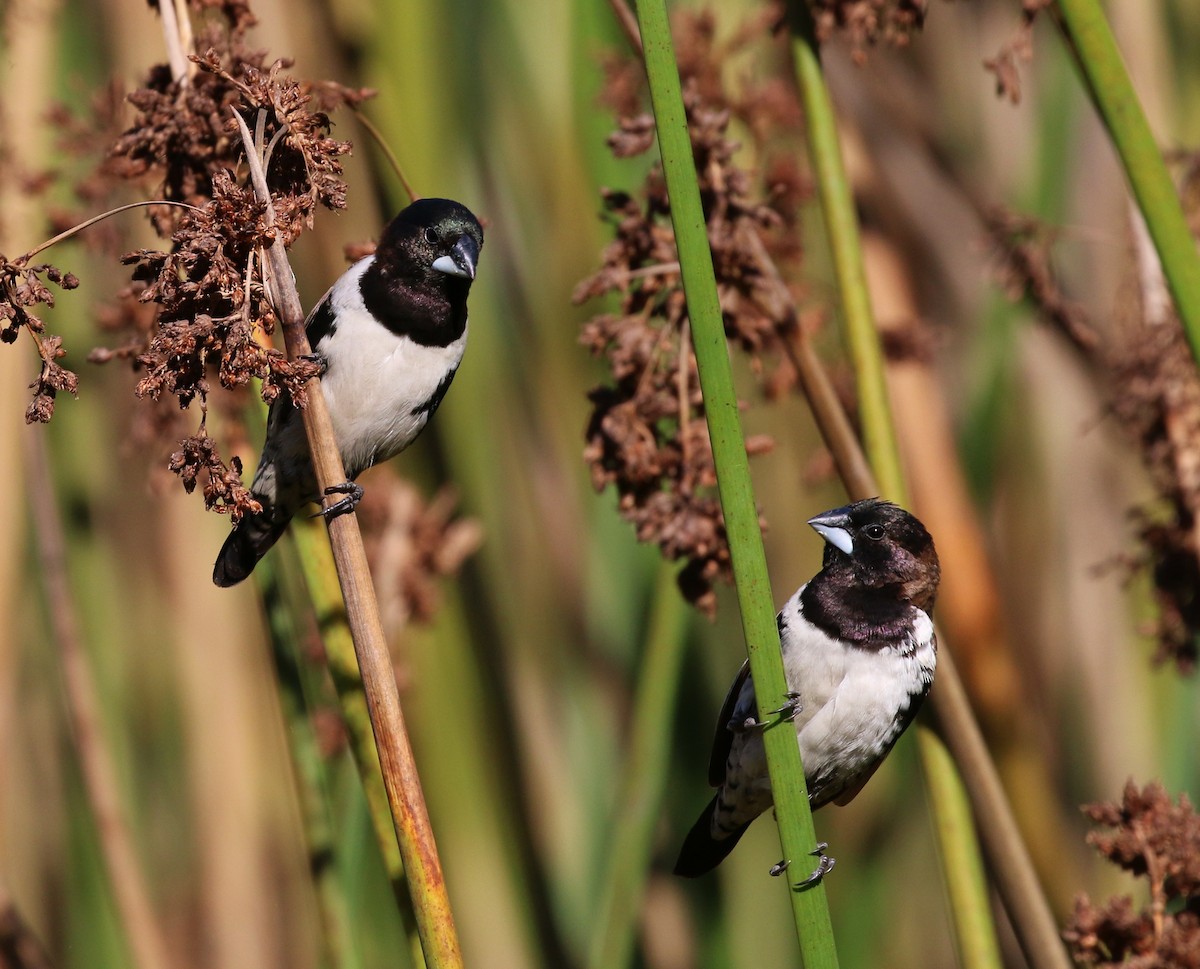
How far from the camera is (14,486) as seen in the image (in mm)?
2658

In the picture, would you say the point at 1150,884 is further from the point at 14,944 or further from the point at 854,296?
the point at 14,944

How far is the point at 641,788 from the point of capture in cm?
244

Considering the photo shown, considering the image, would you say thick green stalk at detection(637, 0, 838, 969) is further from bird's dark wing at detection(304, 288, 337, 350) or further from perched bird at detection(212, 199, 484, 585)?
bird's dark wing at detection(304, 288, 337, 350)

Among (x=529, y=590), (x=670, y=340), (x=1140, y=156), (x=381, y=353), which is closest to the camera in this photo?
(x=1140, y=156)

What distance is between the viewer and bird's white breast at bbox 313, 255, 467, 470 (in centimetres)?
244

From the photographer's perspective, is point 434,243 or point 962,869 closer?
point 962,869

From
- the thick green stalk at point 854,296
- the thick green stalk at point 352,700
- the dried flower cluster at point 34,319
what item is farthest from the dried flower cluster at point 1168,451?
the dried flower cluster at point 34,319

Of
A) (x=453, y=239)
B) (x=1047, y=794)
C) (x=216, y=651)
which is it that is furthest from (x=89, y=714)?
(x=1047, y=794)

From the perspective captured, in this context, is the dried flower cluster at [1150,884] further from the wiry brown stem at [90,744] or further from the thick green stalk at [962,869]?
the wiry brown stem at [90,744]

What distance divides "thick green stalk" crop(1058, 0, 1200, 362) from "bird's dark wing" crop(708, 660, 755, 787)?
1001 millimetres

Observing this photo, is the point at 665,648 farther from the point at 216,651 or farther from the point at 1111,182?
the point at 1111,182

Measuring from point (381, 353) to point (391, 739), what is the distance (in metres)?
1.22

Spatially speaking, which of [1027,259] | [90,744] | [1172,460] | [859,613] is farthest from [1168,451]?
[90,744]

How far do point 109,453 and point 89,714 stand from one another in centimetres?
80
